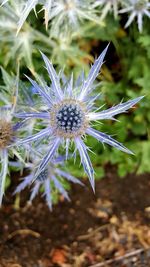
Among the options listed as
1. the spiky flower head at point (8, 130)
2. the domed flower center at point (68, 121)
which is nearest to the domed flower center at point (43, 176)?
the spiky flower head at point (8, 130)

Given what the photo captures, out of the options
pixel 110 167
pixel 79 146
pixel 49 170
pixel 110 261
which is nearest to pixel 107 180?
pixel 110 167

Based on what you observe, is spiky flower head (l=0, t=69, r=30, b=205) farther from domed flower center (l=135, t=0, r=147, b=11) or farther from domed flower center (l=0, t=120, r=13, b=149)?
domed flower center (l=135, t=0, r=147, b=11)

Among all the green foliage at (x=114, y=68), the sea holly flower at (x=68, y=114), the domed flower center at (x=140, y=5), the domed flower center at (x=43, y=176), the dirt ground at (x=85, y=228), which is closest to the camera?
the sea holly flower at (x=68, y=114)

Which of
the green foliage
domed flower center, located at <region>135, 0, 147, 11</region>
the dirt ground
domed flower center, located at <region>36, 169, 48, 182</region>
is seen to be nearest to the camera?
domed flower center, located at <region>36, 169, 48, 182</region>

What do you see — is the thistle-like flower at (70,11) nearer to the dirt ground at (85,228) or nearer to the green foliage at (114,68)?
the green foliage at (114,68)

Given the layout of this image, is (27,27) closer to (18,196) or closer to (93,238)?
(18,196)

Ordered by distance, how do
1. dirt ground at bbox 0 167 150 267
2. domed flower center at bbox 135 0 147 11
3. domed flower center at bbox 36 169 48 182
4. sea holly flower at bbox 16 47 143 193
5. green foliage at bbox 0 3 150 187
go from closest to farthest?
sea holly flower at bbox 16 47 143 193, domed flower center at bbox 36 169 48 182, domed flower center at bbox 135 0 147 11, green foliage at bbox 0 3 150 187, dirt ground at bbox 0 167 150 267

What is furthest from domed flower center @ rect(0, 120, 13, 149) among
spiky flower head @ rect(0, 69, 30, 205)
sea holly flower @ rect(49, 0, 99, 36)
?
sea holly flower @ rect(49, 0, 99, 36)

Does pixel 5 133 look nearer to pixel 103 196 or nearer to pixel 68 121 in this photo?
pixel 68 121
